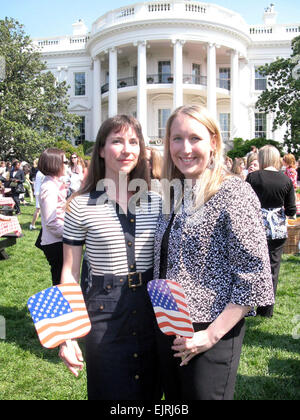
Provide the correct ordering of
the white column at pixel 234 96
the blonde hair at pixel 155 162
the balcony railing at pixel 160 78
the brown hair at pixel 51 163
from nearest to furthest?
1. the blonde hair at pixel 155 162
2. the brown hair at pixel 51 163
3. the white column at pixel 234 96
4. the balcony railing at pixel 160 78

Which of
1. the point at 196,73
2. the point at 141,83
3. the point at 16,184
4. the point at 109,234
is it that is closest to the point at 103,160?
the point at 109,234

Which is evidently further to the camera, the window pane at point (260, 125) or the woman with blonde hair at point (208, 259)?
the window pane at point (260, 125)

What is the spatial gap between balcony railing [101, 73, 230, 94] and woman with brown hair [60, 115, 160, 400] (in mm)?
32429

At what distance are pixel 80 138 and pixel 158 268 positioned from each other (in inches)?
1472

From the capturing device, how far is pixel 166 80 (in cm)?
3366

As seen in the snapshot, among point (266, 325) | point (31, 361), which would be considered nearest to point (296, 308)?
point (266, 325)

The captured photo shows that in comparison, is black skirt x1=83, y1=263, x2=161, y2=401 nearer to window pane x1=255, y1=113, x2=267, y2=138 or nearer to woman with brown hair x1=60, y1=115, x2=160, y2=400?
woman with brown hair x1=60, y1=115, x2=160, y2=400

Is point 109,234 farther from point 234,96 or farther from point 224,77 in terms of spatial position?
point 224,77

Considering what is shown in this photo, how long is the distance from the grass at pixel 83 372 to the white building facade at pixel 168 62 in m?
26.2

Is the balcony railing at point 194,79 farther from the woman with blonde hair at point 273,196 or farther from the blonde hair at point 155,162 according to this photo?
the blonde hair at point 155,162

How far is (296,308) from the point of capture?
5.43 m

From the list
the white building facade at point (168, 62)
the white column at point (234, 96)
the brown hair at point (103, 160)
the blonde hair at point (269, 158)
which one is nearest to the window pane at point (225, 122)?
the white building facade at point (168, 62)

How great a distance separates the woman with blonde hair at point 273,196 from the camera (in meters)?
4.89
